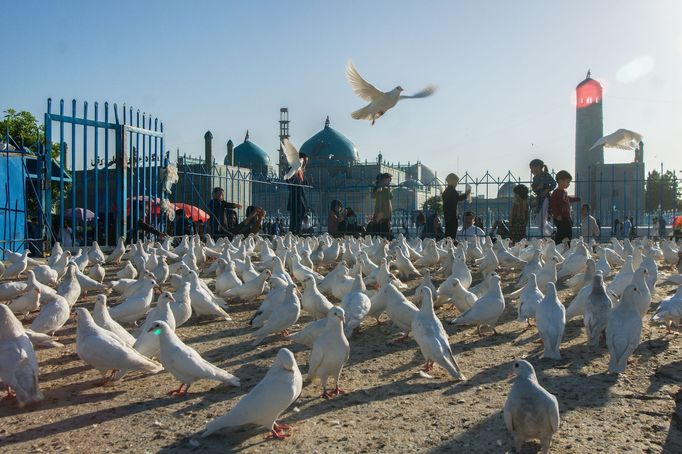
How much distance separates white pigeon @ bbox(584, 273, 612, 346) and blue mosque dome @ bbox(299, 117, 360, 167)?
41.9 meters

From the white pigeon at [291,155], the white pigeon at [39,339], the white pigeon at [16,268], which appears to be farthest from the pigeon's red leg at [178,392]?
the white pigeon at [291,155]

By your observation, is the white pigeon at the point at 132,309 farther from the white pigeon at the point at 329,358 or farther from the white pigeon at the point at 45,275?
the white pigeon at the point at 45,275

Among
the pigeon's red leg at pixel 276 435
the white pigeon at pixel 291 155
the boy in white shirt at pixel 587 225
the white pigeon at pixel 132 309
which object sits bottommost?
the pigeon's red leg at pixel 276 435

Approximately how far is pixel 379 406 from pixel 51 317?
3519mm

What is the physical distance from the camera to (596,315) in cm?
610

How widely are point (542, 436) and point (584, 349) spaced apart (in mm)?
2692

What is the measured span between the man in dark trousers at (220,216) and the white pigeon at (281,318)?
9.41 metres

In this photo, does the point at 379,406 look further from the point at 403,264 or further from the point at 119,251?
the point at 119,251

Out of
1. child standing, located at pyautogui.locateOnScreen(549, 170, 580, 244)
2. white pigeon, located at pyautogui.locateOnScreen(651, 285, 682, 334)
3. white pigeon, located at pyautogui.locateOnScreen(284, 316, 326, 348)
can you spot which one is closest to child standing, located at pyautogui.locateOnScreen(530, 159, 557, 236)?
child standing, located at pyautogui.locateOnScreen(549, 170, 580, 244)

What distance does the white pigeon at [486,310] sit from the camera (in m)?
6.70

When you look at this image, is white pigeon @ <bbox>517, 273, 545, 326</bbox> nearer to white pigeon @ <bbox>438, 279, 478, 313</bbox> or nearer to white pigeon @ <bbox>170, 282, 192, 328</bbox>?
white pigeon @ <bbox>438, 279, 478, 313</bbox>

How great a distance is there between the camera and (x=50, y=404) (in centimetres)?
469

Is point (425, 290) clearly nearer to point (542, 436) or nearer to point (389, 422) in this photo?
point (389, 422)

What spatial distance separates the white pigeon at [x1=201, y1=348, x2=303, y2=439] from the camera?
12.9 ft
